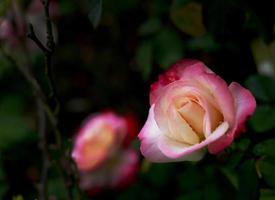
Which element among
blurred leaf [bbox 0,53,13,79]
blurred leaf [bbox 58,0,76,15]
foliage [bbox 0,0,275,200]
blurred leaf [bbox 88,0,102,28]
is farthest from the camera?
blurred leaf [bbox 58,0,76,15]

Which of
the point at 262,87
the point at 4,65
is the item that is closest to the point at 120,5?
the point at 4,65

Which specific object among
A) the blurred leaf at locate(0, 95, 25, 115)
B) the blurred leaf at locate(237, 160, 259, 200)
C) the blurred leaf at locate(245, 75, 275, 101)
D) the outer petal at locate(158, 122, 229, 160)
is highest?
the outer petal at locate(158, 122, 229, 160)

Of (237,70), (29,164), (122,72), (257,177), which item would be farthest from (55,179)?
(122,72)

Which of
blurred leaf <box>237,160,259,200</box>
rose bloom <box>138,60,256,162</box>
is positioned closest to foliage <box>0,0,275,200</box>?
blurred leaf <box>237,160,259,200</box>

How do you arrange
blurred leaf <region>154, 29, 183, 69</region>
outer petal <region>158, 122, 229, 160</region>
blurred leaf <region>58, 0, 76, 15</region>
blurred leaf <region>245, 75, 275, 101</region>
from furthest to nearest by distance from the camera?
A: blurred leaf <region>58, 0, 76, 15</region>
blurred leaf <region>154, 29, 183, 69</region>
blurred leaf <region>245, 75, 275, 101</region>
outer petal <region>158, 122, 229, 160</region>

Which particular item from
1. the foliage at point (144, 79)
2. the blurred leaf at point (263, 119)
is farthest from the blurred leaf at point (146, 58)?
the blurred leaf at point (263, 119)

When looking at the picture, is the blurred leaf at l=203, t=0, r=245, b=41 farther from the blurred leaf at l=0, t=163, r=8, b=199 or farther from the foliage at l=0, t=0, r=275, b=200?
the blurred leaf at l=0, t=163, r=8, b=199
